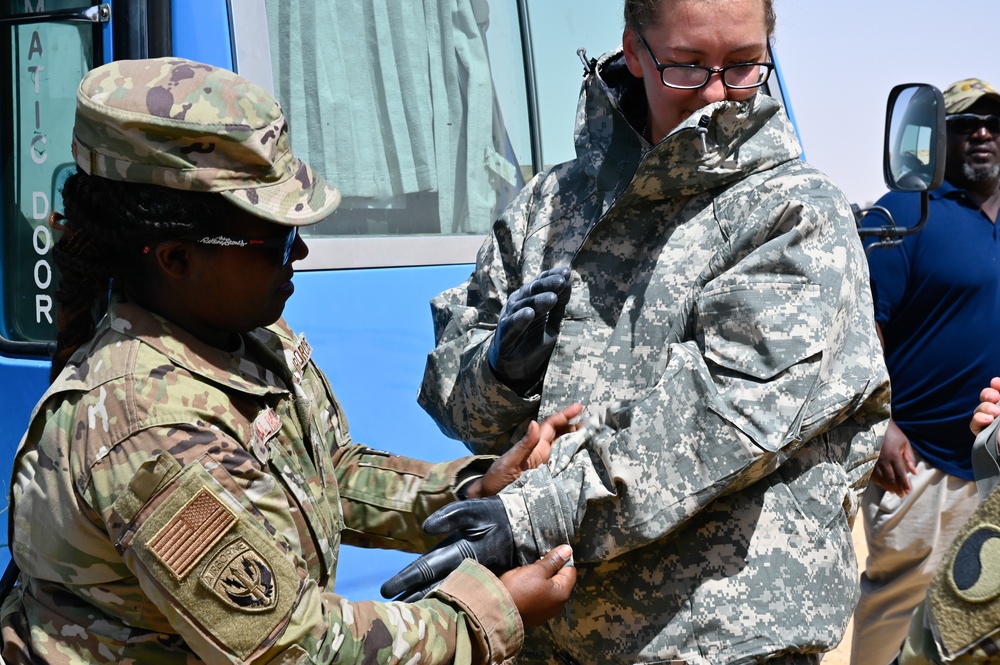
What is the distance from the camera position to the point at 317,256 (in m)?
2.61

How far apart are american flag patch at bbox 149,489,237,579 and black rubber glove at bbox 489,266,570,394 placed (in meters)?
0.65

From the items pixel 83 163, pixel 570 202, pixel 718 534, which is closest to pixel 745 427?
pixel 718 534

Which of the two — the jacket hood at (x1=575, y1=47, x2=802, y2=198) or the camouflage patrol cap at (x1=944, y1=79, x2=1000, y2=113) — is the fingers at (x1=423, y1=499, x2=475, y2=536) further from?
the camouflage patrol cap at (x1=944, y1=79, x2=1000, y2=113)

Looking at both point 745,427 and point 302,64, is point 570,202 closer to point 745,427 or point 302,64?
point 745,427

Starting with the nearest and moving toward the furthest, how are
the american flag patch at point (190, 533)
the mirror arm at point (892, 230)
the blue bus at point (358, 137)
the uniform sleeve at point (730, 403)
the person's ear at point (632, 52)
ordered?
the american flag patch at point (190, 533) → the uniform sleeve at point (730, 403) → the person's ear at point (632, 52) → the blue bus at point (358, 137) → the mirror arm at point (892, 230)

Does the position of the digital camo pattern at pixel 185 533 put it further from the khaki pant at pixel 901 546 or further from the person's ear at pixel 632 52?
the khaki pant at pixel 901 546

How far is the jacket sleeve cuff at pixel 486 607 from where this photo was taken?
1.64 m

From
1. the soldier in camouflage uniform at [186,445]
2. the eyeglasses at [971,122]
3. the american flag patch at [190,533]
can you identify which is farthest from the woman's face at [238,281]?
the eyeglasses at [971,122]

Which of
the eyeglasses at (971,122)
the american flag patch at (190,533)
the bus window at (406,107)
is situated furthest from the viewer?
the eyeglasses at (971,122)

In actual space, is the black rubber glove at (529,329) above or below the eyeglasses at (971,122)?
below

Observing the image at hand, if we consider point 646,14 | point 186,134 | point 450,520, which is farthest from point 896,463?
point 186,134

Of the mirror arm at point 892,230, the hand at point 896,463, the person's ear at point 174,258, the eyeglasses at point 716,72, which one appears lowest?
the hand at point 896,463

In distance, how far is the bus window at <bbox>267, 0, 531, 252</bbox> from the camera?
275cm

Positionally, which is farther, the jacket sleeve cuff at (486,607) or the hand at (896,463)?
the hand at (896,463)
